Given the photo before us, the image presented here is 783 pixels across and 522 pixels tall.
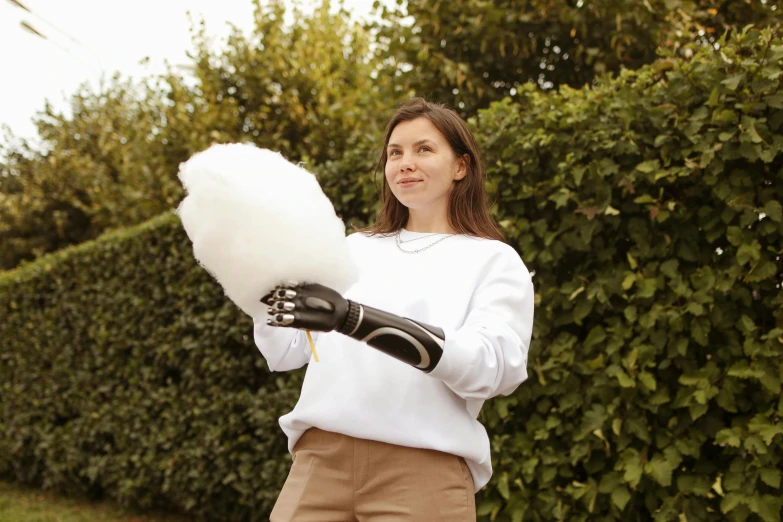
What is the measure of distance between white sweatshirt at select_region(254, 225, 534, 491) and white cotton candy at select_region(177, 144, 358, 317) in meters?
0.26

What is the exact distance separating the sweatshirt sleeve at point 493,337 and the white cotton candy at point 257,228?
318mm

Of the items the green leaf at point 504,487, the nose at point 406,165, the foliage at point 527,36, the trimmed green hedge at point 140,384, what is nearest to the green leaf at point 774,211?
the nose at point 406,165

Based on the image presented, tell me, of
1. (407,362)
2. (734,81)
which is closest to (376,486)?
(407,362)

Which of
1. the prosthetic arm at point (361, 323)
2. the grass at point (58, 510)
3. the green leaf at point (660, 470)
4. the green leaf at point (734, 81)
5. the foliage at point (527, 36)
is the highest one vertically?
the foliage at point (527, 36)

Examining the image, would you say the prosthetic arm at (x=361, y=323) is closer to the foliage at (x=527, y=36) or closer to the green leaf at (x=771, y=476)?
the green leaf at (x=771, y=476)

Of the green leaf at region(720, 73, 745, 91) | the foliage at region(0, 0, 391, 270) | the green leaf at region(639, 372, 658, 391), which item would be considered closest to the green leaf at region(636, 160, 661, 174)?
the green leaf at region(720, 73, 745, 91)

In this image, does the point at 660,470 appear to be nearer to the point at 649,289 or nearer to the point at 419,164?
the point at 649,289

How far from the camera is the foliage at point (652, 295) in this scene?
2670mm

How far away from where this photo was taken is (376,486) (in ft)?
5.65

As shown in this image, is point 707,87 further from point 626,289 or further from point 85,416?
point 85,416

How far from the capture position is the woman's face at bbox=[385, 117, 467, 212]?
201 centimetres

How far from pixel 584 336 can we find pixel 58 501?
231 inches

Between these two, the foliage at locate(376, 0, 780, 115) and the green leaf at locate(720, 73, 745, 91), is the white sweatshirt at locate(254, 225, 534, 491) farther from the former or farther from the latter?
the foliage at locate(376, 0, 780, 115)

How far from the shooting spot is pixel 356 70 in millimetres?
9375
